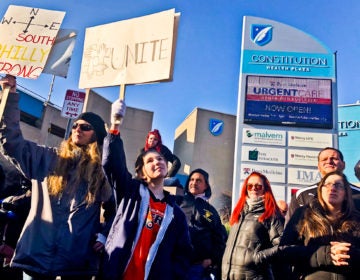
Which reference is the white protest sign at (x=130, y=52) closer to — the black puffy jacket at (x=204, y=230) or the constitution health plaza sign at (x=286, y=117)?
the black puffy jacket at (x=204, y=230)

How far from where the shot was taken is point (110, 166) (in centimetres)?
239

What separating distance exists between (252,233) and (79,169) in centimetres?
173

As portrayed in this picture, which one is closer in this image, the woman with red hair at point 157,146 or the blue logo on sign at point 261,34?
the woman with red hair at point 157,146

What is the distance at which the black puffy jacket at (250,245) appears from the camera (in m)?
3.25

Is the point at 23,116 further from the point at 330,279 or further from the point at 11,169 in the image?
the point at 330,279

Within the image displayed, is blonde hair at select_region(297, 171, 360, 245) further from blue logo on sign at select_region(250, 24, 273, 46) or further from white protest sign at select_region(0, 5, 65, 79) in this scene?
blue logo on sign at select_region(250, 24, 273, 46)

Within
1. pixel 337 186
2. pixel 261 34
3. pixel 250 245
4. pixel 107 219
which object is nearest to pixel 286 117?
pixel 261 34

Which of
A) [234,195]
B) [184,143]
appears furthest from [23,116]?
[234,195]

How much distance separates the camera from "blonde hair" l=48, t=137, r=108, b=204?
254cm

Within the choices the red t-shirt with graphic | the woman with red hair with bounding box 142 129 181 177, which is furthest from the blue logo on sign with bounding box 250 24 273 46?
the red t-shirt with graphic

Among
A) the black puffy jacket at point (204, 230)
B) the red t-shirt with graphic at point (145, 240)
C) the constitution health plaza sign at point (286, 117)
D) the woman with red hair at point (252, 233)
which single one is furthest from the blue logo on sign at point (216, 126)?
the red t-shirt with graphic at point (145, 240)

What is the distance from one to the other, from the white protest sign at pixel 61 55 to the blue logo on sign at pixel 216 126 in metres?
17.2

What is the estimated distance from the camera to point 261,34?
10898mm

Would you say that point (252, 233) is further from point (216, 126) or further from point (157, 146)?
point (216, 126)
